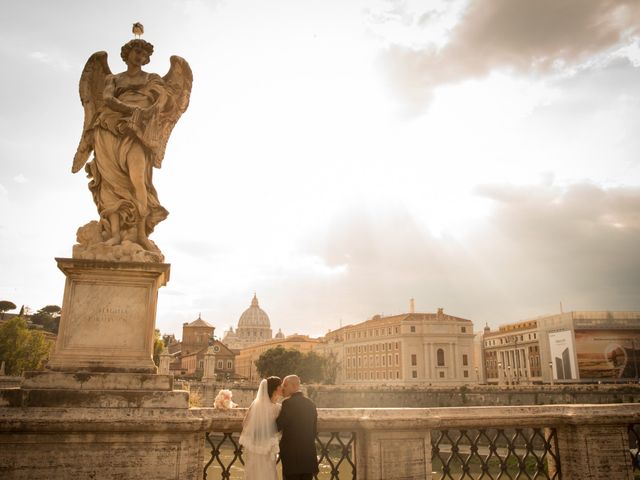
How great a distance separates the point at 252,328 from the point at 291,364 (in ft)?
348

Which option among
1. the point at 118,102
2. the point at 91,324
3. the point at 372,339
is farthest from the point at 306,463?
the point at 372,339

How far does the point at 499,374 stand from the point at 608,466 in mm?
112385

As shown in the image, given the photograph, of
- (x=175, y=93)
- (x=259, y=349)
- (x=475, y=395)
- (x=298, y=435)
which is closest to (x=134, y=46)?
(x=175, y=93)

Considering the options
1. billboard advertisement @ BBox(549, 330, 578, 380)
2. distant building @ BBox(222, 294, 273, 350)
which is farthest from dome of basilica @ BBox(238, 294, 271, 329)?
billboard advertisement @ BBox(549, 330, 578, 380)

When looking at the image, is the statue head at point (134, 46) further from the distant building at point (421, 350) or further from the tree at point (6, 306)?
the tree at point (6, 306)

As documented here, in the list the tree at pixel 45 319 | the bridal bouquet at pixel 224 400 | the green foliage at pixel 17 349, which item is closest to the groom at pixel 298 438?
the bridal bouquet at pixel 224 400

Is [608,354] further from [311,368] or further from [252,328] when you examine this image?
[252,328]

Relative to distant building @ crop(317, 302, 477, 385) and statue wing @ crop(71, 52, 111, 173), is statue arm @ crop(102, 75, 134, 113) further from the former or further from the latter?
distant building @ crop(317, 302, 477, 385)

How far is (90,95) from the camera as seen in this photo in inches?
246

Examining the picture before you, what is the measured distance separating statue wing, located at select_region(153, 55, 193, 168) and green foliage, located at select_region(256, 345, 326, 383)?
78.2 metres

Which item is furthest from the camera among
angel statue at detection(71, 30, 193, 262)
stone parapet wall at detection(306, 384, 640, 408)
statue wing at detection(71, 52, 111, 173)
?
stone parapet wall at detection(306, 384, 640, 408)

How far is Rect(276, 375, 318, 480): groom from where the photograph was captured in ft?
15.2

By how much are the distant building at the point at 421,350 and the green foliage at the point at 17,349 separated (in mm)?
61799

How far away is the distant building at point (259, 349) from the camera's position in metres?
130
